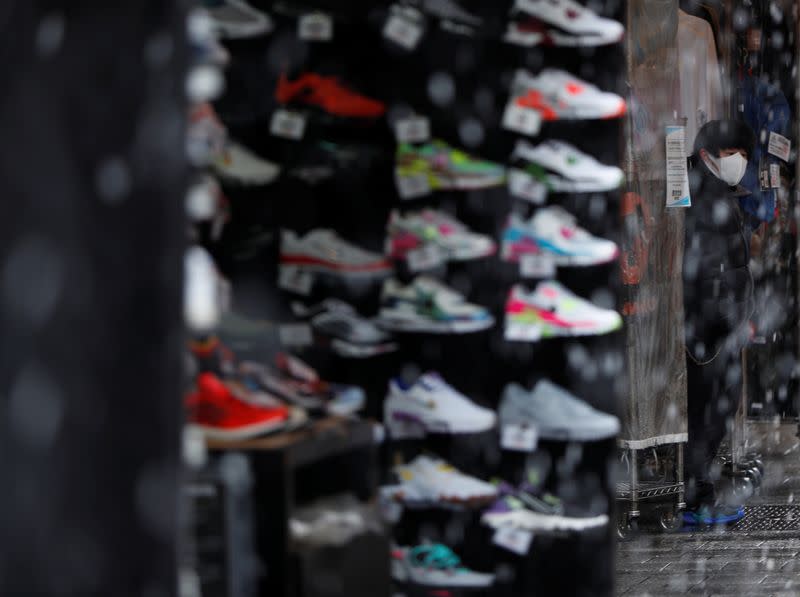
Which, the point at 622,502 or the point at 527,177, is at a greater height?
the point at 527,177

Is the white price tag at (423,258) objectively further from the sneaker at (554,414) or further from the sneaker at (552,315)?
the sneaker at (554,414)

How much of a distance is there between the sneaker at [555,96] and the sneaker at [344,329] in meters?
0.57

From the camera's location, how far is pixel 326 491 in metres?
2.06

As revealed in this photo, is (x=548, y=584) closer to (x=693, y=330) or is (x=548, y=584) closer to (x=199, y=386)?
(x=199, y=386)

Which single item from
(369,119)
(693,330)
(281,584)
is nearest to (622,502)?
(693,330)

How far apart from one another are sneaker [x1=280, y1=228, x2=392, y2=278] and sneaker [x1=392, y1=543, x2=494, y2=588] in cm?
60

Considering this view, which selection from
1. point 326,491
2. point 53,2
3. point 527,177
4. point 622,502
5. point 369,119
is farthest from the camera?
point 622,502

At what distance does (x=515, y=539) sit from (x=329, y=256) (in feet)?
2.41

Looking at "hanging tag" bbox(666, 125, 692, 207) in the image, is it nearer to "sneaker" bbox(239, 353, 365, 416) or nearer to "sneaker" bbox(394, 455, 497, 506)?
"sneaker" bbox(394, 455, 497, 506)

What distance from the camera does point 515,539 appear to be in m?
2.48

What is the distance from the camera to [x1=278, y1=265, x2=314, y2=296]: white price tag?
209cm

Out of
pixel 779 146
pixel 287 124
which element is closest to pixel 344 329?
pixel 287 124

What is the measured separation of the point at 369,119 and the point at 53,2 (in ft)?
3.26

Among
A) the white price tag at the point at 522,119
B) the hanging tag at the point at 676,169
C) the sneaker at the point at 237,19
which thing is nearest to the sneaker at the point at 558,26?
the white price tag at the point at 522,119
